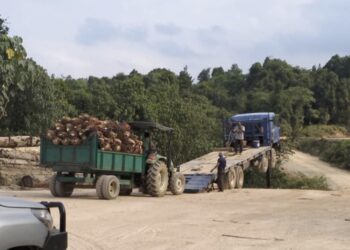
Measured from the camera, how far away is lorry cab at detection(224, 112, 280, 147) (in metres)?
32.1

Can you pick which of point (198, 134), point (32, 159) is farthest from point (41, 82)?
point (198, 134)

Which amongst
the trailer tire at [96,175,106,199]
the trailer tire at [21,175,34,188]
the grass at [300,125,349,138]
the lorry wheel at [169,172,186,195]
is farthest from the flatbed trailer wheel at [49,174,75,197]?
the grass at [300,125,349,138]

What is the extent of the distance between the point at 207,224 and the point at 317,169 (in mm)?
43362

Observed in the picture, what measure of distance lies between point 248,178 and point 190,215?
2405cm

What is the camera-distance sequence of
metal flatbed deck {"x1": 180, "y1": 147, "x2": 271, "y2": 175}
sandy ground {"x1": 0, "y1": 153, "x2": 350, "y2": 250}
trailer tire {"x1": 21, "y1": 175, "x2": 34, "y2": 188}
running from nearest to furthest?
1. sandy ground {"x1": 0, "y1": 153, "x2": 350, "y2": 250}
2. metal flatbed deck {"x1": 180, "y1": 147, "x2": 271, "y2": 175}
3. trailer tire {"x1": 21, "y1": 175, "x2": 34, "y2": 188}

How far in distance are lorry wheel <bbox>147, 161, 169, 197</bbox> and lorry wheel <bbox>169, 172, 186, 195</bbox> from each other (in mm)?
687

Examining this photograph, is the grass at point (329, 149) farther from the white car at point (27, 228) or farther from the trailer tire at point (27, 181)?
the white car at point (27, 228)

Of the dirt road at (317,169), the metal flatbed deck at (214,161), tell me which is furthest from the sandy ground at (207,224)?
the dirt road at (317,169)

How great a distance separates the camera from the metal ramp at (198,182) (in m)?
24.2

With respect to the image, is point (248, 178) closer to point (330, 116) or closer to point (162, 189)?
point (162, 189)

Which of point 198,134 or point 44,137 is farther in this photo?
point 198,134

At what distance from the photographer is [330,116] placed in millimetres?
85312

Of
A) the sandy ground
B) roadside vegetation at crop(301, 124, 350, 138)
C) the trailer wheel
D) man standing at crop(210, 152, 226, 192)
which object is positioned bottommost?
the sandy ground

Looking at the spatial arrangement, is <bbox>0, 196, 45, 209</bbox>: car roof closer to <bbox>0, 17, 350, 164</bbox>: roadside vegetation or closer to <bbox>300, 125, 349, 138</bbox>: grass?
<bbox>0, 17, 350, 164</bbox>: roadside vegetation
